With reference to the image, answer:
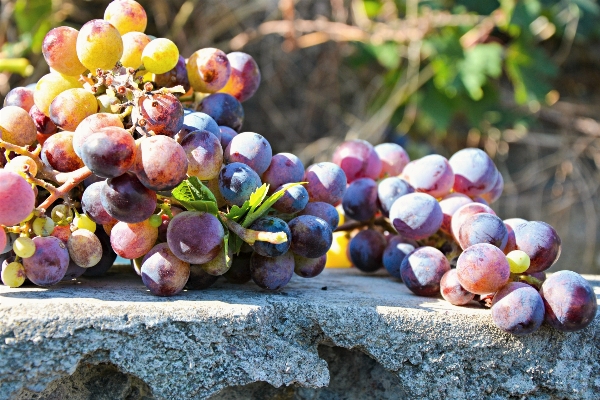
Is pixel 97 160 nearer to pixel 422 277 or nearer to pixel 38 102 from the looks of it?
pixel 38 102

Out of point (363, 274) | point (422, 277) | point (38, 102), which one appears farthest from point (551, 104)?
point (38, 102)

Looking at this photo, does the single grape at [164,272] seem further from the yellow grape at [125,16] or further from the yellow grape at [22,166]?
the yellow grape at [125,16]

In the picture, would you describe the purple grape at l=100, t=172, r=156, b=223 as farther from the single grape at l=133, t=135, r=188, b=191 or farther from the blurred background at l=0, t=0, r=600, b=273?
the blurred background at l=0, t=0, r=600, b=273

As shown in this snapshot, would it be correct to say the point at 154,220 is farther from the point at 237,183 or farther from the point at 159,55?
the point at 159,55

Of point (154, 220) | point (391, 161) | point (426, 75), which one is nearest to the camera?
point (154, 220)

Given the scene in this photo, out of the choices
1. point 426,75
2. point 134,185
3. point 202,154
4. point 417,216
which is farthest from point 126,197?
point 426,75

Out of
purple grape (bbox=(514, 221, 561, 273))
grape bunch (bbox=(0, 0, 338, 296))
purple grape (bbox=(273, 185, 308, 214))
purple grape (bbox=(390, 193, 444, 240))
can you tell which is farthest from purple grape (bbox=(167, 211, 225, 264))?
purple grape (bbox=(514, 221, 561, 273))
